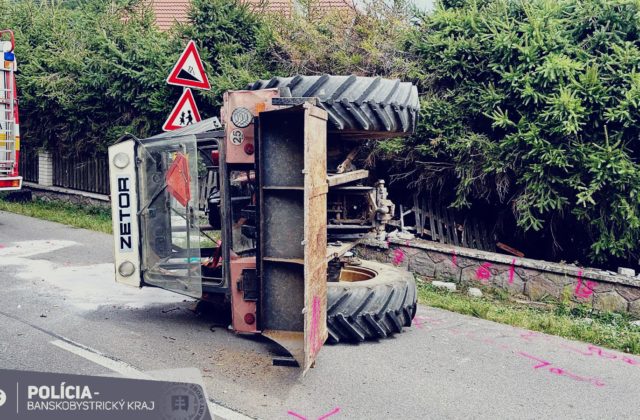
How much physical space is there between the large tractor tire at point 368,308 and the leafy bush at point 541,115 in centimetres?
315

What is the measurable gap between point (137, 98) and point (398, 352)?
27.8ft

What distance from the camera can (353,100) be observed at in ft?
16.3

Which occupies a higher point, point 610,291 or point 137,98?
point 137,98

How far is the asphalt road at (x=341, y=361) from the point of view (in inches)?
166

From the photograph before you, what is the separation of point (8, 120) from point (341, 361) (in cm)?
916

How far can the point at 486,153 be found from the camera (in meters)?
8.34

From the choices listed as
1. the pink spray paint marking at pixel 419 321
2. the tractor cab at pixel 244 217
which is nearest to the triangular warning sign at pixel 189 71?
the tractor cab at pixel 244 217

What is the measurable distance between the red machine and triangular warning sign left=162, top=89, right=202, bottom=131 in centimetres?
489

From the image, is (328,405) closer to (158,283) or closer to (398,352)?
(398,352)

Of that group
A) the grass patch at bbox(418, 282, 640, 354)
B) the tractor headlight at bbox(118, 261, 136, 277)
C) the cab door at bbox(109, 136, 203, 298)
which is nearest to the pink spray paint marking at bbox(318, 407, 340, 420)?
the cab door at bbox(109, 136, 203, 298)

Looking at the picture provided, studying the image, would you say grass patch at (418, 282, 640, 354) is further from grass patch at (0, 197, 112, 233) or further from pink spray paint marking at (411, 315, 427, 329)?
grass patch at (0, 197, 112, 233)

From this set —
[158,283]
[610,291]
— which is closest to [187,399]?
[158,283]

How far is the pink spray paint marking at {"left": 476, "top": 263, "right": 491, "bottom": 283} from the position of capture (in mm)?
8242

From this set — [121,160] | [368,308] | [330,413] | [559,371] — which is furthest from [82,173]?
[559,371]
